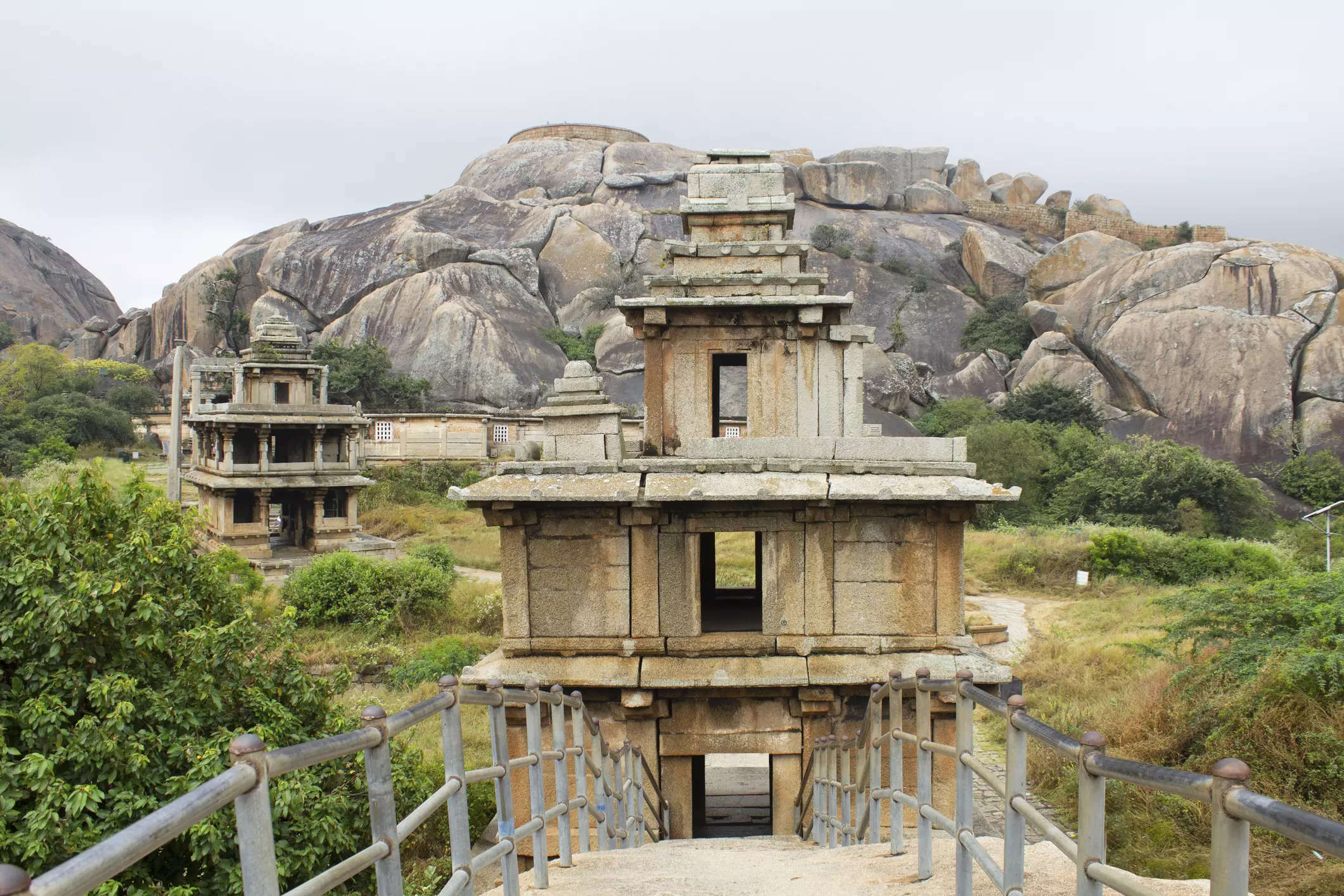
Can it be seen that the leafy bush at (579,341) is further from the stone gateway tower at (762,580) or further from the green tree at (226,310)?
the stone gateway tower at (762,580)

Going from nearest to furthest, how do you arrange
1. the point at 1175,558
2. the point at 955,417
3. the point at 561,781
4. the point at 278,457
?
the point at 561,781, the point at 1175,558, the point at 278,457, the point at 955,417

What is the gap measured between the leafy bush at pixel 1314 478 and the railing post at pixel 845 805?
113 ft

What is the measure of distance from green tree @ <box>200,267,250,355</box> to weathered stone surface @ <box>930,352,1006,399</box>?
1461 inches

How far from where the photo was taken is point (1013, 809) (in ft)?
10.9

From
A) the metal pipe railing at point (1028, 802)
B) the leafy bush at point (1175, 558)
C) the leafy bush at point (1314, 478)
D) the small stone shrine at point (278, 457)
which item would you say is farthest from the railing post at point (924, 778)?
the leafy bush at point (1314, 478)

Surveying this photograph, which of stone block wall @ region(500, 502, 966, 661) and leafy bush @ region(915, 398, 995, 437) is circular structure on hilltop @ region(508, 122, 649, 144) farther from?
stone block wall @ region(500, 502, 966, 661)

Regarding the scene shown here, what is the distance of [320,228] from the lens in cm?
5669

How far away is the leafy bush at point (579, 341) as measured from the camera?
4831 cm

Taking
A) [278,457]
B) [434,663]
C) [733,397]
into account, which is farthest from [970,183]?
[434,663]

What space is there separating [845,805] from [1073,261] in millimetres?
50669

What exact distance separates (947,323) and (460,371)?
86.6ft

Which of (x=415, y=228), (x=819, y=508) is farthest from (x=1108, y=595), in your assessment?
(x=415, y=228)

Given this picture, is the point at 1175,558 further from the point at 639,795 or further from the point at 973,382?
the point at 639,795

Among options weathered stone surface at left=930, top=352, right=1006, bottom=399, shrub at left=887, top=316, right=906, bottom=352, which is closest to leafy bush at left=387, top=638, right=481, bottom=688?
weathered stone surface at left=930, top=352, right=1006, bottom=399
